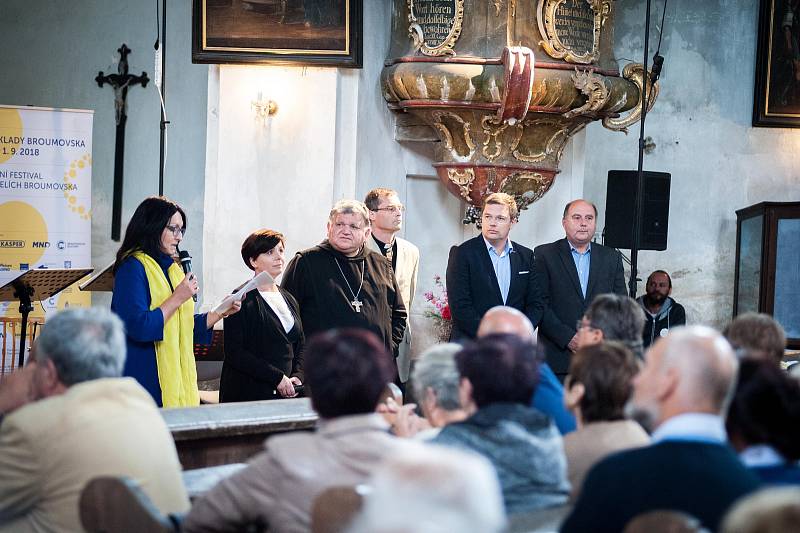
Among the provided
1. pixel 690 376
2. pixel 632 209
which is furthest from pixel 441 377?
pixel 632 209

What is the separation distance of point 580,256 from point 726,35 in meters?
4.69

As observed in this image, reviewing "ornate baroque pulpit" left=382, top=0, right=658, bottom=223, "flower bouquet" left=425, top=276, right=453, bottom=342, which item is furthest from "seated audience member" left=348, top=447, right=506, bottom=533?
"flower bouquet" left=425, top=276, right=453, bottom=342

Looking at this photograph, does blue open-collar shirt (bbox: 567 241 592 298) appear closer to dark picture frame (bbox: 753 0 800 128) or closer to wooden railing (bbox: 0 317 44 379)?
wooden railing (bbox: 0 317 44 379)

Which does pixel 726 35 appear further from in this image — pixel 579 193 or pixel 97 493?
pixel 97 493

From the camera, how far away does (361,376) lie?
2635mm

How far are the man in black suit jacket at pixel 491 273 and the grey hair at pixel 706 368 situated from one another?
11.7 ft

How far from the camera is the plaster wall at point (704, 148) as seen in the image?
10.2 meters

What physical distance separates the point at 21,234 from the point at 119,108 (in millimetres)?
1373

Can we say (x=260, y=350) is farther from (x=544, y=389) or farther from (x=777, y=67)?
(x=777, y=67)

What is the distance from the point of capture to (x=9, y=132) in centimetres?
859

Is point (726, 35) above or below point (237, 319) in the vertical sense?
above

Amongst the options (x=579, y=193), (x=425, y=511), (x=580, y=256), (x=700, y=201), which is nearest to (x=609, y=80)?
(x=579, y=193)

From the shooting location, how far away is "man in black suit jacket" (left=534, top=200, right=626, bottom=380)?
249 inches

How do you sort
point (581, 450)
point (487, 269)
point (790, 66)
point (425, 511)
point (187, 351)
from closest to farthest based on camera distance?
1. point (425, 511)
2. point (581, 450)
3. point (187, 351)
4. point (487, 269)
5. point (790, 66)
